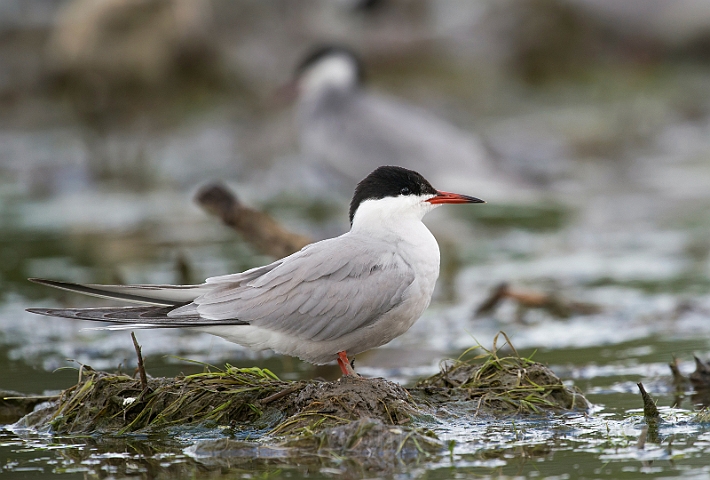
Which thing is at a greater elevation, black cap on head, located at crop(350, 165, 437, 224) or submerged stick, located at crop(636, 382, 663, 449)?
black cap on head, located at crop(350, 165, 437, 224)

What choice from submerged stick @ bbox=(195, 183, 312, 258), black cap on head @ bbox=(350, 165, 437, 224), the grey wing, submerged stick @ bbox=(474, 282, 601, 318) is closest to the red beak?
black cap on head @ bbox=(350, 165, 437, 224)

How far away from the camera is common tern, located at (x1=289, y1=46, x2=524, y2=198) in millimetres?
11648

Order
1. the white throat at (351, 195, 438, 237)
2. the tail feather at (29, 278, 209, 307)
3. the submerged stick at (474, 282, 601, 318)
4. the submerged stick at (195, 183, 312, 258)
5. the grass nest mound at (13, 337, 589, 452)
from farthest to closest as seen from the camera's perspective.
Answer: the submerged stick at (474, 282, 601, 318), the submerged stick at (195, 183, 312, 258), the white throat at (351, 195, 438, 237), the tail feather at (29, 278, 209, 307), the grass nest mound at (13, 337, 589, 452)

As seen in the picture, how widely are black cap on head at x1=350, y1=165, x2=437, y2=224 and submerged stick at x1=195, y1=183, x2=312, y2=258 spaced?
194 centimetres

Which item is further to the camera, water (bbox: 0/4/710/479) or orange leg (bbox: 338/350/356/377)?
orange leg (bbox: 338/350/356/377)

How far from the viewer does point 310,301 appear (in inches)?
212

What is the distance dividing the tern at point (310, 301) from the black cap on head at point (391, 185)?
0.95 ft

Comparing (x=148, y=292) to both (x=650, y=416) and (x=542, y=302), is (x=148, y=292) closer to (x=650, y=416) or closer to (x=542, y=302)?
(x=650, y=416)

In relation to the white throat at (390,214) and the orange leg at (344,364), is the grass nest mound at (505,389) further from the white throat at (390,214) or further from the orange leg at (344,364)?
the white throat at (390,214)

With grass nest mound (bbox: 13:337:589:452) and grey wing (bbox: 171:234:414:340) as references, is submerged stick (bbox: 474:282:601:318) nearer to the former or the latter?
grass nest mound (bbox: 13:337:589:452)

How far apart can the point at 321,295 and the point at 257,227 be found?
2.41 meters

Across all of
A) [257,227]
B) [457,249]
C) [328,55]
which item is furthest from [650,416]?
[328,55]

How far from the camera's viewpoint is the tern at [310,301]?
17.5ft

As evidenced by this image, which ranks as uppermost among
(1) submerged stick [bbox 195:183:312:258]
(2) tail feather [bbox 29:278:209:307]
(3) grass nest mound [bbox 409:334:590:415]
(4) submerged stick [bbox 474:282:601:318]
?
(1) submerged stick [bbox 195:183:312:258]
